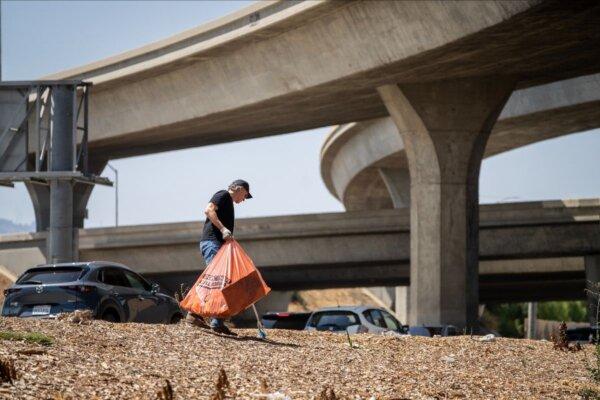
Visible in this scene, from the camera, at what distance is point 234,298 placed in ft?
55.1

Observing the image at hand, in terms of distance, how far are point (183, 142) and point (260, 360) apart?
42.3m

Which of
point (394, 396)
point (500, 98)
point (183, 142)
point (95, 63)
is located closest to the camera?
point (394, 396)

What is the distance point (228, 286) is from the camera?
16766 mm

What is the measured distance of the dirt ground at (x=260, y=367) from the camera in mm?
11727

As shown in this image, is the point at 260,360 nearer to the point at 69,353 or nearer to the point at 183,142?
the point at 69,353

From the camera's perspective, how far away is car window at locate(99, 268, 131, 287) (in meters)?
21.7

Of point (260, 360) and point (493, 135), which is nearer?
point (260, 360)

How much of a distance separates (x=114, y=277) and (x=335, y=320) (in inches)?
258

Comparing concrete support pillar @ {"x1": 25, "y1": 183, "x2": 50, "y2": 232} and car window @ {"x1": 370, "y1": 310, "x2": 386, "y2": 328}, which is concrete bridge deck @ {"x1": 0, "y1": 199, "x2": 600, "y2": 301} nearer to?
concrete support pillar @ {"x1": 25, "y1": 183, "x2": 50, "y2": 232}

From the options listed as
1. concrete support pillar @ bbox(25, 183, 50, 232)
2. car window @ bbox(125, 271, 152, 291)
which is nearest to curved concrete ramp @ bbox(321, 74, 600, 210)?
concrete support pillar @ bbox(25, 183, 50, 232)

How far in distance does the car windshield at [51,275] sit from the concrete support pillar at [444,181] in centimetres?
2214

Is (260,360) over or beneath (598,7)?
beneath

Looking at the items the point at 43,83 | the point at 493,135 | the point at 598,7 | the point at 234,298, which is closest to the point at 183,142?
the point at 493,135

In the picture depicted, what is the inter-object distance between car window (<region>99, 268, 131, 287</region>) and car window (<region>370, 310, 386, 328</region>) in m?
6.76
